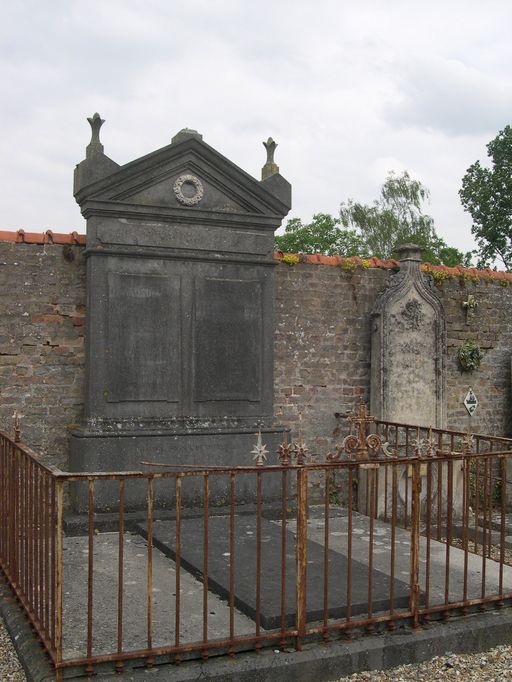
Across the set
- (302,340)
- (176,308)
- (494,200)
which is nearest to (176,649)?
(176,308)

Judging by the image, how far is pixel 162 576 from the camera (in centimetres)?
504

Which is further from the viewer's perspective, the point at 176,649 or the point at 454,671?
the point at 454,671

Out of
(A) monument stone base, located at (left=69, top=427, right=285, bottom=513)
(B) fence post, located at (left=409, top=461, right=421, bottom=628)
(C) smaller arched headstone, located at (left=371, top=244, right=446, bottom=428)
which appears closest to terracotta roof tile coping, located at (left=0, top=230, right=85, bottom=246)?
(A) monument stone base, located at (left=69, top=427, right=285, bottom=513)

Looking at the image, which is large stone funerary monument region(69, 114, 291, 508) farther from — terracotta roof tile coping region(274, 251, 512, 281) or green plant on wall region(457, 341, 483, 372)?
green plant on wall region(457, 341, 483, 372)

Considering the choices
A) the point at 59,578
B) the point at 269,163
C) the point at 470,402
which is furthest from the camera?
the point at 470,402

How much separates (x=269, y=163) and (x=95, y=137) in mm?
1890

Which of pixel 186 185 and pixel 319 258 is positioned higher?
pixel 186 185

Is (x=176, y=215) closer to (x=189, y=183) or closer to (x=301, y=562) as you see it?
(x=189, y=183)

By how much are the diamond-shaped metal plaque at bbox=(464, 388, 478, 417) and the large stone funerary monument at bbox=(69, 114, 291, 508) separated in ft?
10.4

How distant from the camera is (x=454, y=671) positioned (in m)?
4.11

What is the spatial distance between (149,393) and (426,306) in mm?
3494

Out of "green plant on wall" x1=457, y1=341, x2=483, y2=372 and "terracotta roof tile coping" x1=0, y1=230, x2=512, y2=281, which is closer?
"terracotta roof tile coping" x1=0, y1=230, x2=512, y2=281

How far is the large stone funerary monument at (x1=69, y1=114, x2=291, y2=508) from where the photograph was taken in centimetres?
682

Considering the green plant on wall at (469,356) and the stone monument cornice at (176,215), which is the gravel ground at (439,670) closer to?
the stone monument cornice at (176,215)
